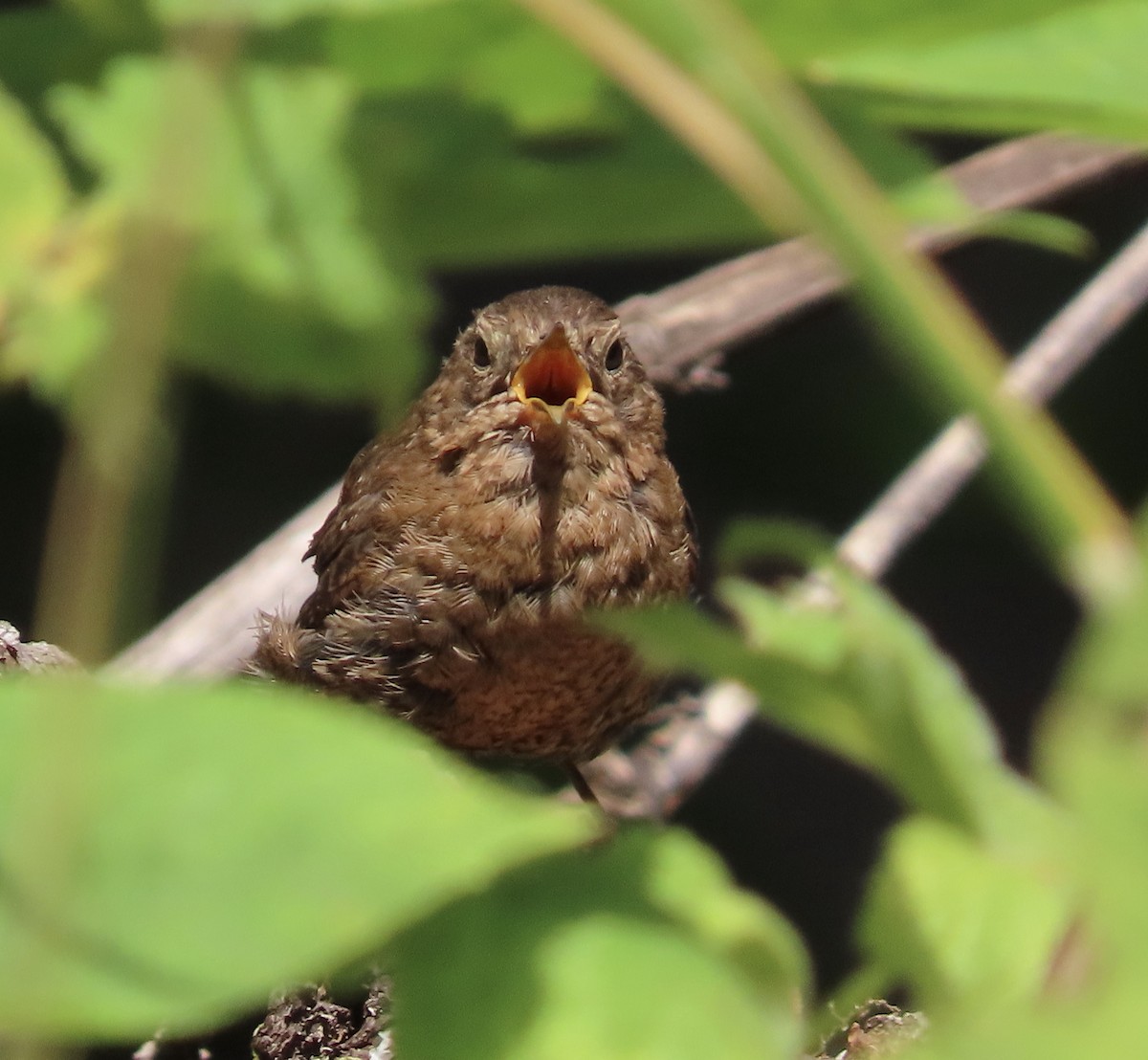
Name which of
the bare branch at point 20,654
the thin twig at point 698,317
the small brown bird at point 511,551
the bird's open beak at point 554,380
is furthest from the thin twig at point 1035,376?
the bare branch at point 20,654

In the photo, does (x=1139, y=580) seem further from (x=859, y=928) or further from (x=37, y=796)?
(x=37, y=796)

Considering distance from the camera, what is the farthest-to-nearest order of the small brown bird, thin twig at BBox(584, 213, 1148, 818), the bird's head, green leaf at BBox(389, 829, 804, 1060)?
1. the bird's head
2. the small brown bird
3. thin twig at BBox(584, 213, 1148, 818)
4. green leaf at BBox(389, 829, 804, 1060)

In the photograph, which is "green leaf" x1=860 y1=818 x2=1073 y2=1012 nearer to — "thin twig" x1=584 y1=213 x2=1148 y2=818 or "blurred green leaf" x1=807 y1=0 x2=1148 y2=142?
"blurred green leaf" x1=807 y1=0 x2=1148 y2=142

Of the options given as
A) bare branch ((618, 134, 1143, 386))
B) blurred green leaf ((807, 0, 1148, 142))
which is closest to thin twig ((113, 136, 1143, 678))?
bare branch ((618, 134, 1143, 386))

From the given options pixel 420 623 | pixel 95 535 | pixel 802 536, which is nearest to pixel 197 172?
pixel 95 535

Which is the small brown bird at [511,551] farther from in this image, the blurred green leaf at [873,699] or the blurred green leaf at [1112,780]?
the blurred green leaf at [1112,780]

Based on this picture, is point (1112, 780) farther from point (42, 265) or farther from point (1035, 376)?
point (1035, 376)
